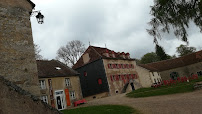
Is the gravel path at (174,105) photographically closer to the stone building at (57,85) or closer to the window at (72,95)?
the stone building at (57,85)

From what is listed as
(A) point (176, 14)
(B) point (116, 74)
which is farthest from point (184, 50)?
(A) point (176, 14)

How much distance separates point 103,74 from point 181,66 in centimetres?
2190

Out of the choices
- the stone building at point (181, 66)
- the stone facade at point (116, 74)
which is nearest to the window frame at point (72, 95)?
the stone facade at point (116, 74)

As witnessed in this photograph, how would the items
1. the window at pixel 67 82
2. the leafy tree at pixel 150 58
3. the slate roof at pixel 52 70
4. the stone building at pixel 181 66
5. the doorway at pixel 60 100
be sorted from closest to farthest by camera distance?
the doorway at pixel 60 100, the slate roof at pixel 52 70, the window at pixel 67 82, the stone building at pixel 181 66, the leafy tree at pixel 150 58

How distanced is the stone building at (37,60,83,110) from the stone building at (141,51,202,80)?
A: 20810 mm

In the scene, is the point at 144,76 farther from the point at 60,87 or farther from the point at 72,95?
the point at 60,87

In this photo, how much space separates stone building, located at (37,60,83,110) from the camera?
67.6 ft

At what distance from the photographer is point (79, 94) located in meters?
23.8

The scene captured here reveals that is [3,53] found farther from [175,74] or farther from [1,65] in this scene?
[175,74]

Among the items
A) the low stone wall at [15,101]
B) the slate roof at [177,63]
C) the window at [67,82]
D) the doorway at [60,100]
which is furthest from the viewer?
the slate roof at [177,63]

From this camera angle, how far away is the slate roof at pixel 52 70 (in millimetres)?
21481

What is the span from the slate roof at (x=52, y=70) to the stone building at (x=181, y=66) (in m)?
21.1

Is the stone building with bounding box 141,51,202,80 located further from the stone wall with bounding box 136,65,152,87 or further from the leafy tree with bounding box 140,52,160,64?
the leafy tree with bounding box 140,52,160,64

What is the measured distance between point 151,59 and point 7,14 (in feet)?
187
